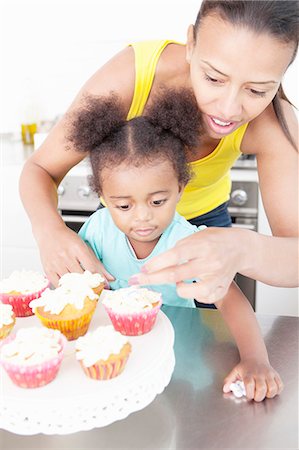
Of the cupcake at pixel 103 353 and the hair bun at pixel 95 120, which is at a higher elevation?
the hair bun at pixel 95 120

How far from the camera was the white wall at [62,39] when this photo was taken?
3.13 m

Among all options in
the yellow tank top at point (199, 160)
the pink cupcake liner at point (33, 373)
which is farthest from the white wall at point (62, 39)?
the pink cupcake liner at point (33, 373)

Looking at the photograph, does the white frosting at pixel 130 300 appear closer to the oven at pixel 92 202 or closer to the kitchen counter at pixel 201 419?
the kitchen counter at pixel 201 419

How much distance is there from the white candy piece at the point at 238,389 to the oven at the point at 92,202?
5.46 feet

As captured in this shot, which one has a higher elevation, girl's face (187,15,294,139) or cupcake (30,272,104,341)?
girl's face (187,15,294,139)

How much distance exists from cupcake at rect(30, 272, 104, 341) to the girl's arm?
0.29 m

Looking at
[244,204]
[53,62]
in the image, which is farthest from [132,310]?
[53,62]

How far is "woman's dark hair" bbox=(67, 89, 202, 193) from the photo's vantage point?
136 cm

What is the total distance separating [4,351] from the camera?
37.7 inches

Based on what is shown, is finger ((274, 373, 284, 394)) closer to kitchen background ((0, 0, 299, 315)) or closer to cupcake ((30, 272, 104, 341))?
cupcake ((30, 272, 104, 341))

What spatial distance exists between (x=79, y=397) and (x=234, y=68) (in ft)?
2.16

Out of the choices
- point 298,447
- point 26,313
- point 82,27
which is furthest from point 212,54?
point 82,27

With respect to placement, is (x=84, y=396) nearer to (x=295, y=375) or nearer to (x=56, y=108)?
(x=295, y=375)

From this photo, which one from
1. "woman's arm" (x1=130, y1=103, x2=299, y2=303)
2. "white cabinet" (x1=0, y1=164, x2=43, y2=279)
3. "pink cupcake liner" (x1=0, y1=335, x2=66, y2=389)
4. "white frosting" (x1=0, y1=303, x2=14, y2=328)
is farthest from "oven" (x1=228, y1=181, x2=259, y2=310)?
"pink cupcake liner" (x1=0, y1=335, x2=66, y2=389)
